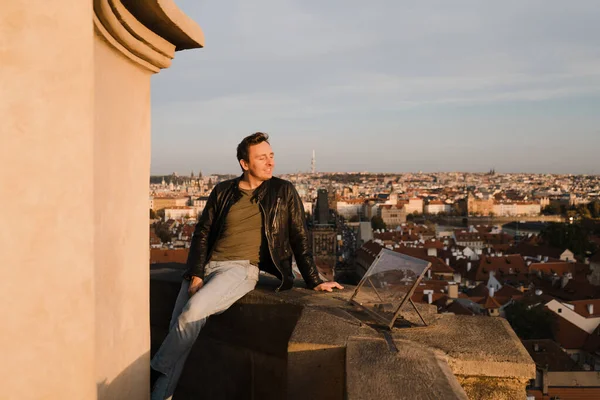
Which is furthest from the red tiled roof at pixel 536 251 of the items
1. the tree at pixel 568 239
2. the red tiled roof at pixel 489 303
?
the red tiled roof at pixel 489 303

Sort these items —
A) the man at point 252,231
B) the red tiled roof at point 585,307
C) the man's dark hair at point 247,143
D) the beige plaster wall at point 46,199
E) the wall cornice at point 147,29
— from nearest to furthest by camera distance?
the beige plaster wall at point 46,199, the wall cornice at point 147,29, the man at point 252,231, the man's dark hair at point 247,143, the red tiled roof at point 585,307

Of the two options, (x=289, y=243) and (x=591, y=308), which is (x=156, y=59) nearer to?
(x=289, y=243)

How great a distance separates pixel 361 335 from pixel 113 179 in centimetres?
96

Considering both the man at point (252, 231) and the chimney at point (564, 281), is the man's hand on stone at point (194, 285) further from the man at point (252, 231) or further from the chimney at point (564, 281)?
the chimney at point (564, 281)

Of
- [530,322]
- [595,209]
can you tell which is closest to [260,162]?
[530,322]

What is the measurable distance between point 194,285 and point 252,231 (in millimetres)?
395

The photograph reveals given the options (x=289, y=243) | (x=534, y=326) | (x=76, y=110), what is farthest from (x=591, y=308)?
(x=76, y=110)

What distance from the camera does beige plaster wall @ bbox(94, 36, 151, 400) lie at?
1725mm

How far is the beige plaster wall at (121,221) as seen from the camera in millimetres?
1725

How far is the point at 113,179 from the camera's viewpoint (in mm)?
1786

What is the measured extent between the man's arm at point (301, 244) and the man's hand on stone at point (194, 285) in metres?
0.50

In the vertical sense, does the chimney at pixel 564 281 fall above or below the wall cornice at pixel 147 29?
below

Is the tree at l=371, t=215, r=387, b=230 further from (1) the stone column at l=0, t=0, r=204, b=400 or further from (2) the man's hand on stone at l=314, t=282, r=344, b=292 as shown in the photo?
(1) the stone column at l=0, t=0, r=204, b=400

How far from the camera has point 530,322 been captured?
85.3 ft
